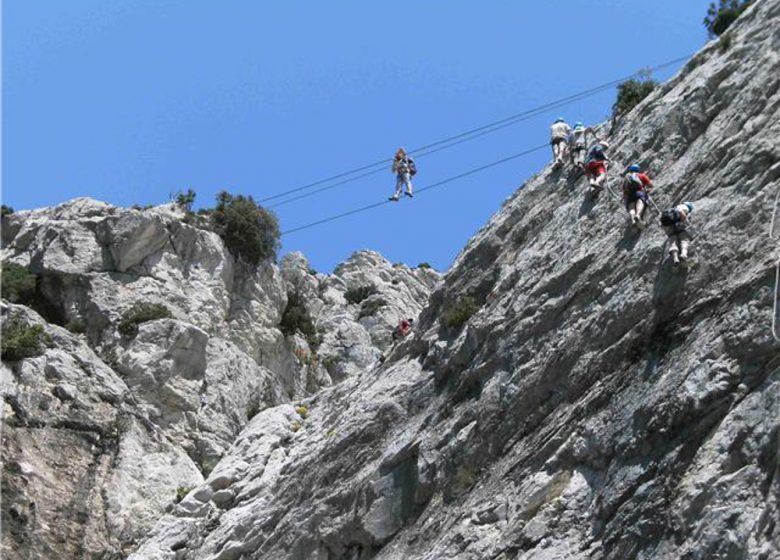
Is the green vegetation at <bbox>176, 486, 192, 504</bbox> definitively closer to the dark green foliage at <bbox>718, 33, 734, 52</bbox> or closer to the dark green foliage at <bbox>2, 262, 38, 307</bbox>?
the dark green foliage at <bbox>2, 262, 38, 307</bbox>

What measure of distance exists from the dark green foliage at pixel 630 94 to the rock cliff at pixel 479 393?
0.81 meters

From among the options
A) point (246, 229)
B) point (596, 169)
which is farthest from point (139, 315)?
point (596, 169)

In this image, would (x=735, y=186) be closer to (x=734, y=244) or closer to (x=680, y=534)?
(x=734, y=244)

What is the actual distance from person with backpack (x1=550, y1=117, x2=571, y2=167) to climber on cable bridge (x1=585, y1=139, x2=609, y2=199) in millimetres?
2999

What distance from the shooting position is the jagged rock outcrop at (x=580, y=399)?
16.5m

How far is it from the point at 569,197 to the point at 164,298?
1568 cm

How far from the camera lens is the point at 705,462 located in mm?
16016

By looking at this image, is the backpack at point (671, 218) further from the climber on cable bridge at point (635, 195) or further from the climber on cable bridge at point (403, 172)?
the climber on cable bridge at point (403, 172)

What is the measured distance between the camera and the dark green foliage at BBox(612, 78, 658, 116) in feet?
97.2

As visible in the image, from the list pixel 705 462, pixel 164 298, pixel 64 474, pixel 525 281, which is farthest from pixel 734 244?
pixel 164 298

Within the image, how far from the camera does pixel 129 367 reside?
34.2 metres

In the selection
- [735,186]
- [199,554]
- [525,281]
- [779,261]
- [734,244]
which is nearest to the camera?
[779,261]

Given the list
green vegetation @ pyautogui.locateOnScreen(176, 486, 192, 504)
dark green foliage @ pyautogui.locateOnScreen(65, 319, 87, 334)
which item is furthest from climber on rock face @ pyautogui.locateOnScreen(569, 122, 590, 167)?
dark green foliage @ pyautogui.locateOnScreen(65, 319, 87, 334)

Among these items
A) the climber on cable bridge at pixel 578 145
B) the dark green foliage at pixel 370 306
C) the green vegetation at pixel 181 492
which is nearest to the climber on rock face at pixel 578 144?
the climber on cable bridge at pixel 578 145
